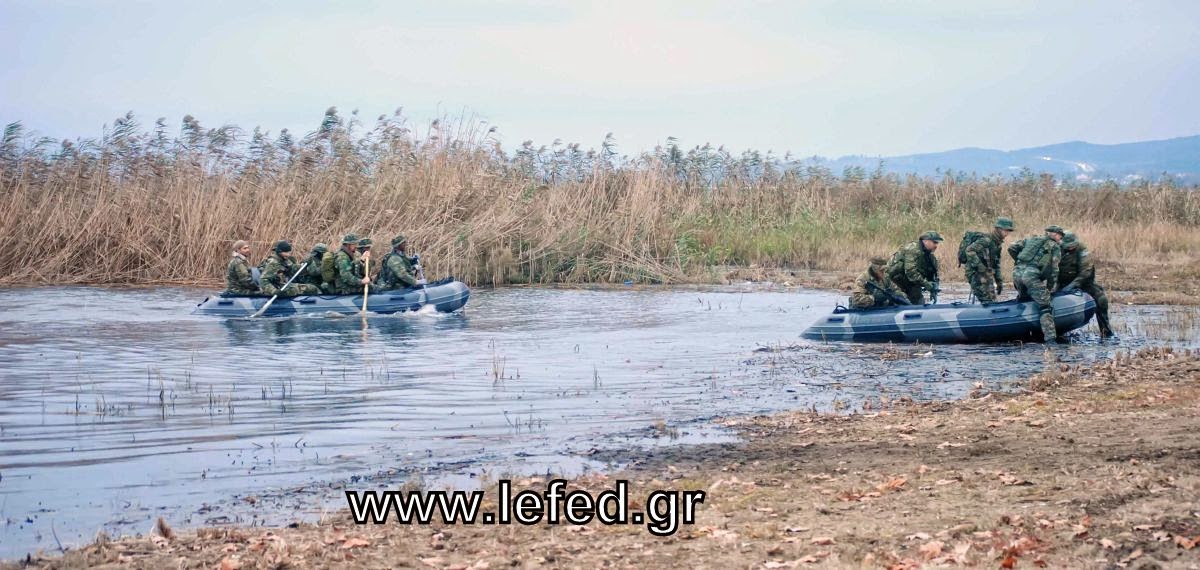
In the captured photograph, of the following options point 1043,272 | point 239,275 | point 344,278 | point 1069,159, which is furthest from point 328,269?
point 1069,159

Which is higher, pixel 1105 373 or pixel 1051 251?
pixel 1051 251

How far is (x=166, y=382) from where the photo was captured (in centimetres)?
1331

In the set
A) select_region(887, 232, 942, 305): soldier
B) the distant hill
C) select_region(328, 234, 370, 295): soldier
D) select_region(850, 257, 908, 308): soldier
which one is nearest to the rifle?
select_region(850, 257, 908, 308): soldier

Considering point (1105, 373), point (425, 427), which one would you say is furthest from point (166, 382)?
point (1105, 373)

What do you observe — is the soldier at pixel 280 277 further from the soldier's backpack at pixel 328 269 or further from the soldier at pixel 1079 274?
the soldier at pixel 1079 274

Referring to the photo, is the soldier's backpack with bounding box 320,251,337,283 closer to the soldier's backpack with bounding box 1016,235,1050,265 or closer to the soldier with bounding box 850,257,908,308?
the soldier with bounding box 850,257,908,308

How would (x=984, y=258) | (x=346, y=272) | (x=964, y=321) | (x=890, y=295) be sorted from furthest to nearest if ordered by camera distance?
(x=346, y=272)
(x=890, y=295)
(x=984, y=258)
(x=964, y=321)

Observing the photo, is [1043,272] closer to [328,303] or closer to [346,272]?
[346,272]

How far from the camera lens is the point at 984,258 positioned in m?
15.5

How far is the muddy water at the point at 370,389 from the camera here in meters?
8.20

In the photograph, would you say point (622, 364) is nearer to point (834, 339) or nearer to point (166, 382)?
point (834, 339)

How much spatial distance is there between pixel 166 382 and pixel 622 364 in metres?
4.97

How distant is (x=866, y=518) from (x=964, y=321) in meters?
9.33

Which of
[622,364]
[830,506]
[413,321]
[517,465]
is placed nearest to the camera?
[830,506]
